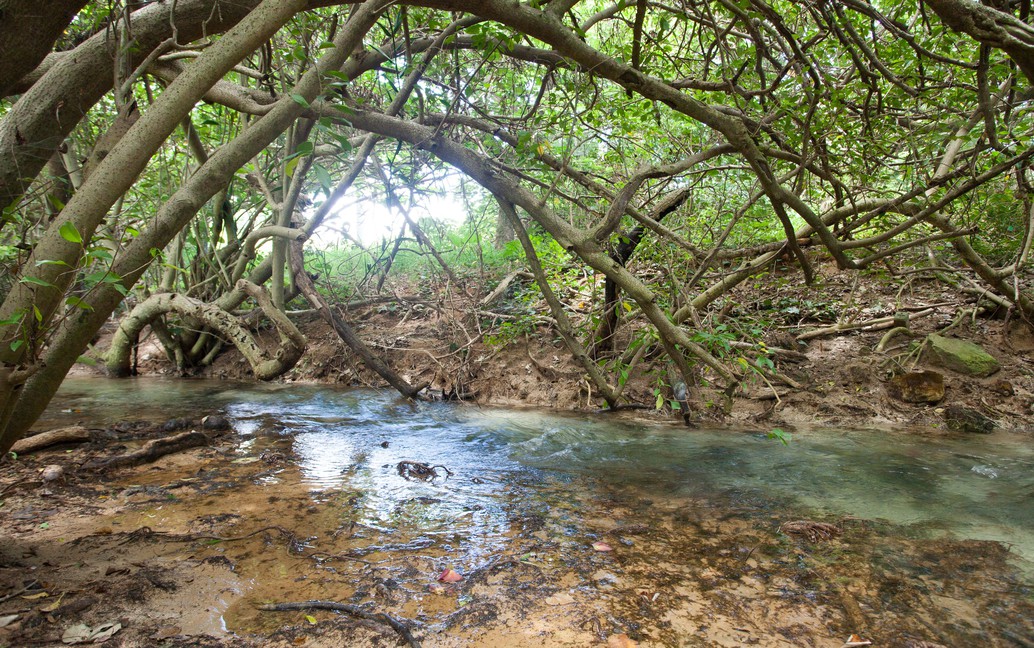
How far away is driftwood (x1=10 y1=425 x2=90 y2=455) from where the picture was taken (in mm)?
4125

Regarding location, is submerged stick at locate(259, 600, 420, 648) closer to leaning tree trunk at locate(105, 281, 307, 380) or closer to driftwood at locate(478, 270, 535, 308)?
leaning tree trunk at locate(105, 281, 307, 380)

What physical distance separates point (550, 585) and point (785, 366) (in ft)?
15.4

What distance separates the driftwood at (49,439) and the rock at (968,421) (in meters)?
7.42

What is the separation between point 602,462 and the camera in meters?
4.59

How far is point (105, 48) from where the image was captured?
2859mm

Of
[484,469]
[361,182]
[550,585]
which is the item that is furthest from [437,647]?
[361,182]

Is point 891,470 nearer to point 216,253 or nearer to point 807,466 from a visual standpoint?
point 807,466

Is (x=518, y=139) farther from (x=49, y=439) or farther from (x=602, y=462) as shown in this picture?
(x=49, y=439)

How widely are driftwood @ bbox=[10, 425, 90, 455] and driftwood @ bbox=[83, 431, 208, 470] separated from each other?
0.49m

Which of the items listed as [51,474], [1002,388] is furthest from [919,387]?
[51,474]

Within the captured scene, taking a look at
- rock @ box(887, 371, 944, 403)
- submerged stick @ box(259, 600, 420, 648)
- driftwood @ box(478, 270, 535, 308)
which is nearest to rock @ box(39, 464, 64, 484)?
submerged stick @ box(259, 600, 420, 648)

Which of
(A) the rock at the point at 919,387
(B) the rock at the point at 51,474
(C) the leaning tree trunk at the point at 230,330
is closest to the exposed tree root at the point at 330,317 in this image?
(C) the leaning tree trunk at the point at 230,330

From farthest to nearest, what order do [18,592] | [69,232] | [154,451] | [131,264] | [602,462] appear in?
[602,462] < [154,451] < [131,264] < [18,592] < [69,232]

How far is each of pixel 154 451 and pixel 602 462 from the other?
3382 mm
